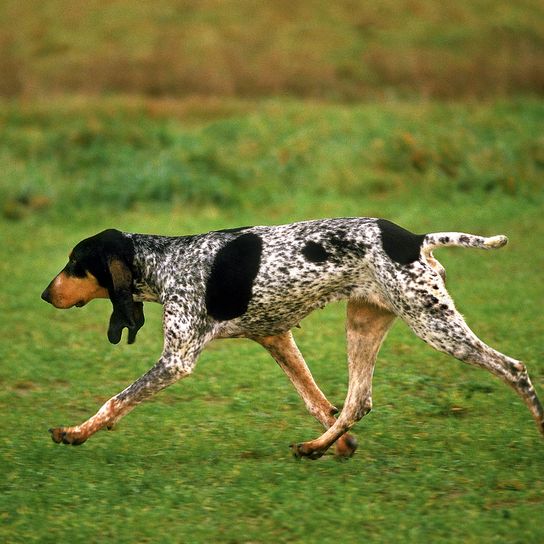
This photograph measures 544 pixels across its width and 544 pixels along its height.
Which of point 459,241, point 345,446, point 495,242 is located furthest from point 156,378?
point 495,242

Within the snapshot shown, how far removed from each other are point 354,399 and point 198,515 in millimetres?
1315

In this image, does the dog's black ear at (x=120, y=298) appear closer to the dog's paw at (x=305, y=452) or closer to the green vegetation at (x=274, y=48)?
the dog's paw at (x=305, y=452)

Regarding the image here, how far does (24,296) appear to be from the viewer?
1154cm

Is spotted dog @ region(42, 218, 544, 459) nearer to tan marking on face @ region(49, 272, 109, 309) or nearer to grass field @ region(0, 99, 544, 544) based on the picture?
tan marking on face @ region(49, 272, 109, 309)

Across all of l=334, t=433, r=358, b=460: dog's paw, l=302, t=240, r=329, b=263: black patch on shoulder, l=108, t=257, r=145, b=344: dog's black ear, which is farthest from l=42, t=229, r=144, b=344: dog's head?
l=334, t=433, r=358, b=460: dog's paw

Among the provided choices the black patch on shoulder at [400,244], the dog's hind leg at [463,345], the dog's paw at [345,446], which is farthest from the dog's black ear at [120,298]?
the dog's hind leg at [463,345]

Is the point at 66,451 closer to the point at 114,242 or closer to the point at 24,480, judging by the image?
the point at 24,480

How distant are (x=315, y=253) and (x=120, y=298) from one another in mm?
1268

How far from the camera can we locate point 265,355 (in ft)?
30.3

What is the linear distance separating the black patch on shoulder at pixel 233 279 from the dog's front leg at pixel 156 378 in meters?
0.21

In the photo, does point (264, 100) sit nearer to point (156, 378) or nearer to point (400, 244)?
point (156, 378)

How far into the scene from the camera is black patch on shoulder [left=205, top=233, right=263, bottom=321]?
6543mm

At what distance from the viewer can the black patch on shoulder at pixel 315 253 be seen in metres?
6.42

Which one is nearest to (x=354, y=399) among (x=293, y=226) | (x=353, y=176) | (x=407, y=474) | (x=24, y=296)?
(x=407, y=474)
